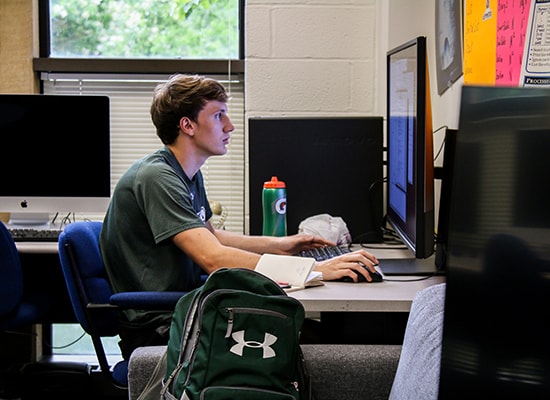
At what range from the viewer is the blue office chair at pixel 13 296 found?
2.55 m

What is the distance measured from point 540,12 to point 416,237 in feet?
1.79

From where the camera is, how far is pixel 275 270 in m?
1.85

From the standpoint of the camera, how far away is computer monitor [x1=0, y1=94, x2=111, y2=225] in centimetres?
301

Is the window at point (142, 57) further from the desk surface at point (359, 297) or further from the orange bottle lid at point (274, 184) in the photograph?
the desk surface at point (359, 297)

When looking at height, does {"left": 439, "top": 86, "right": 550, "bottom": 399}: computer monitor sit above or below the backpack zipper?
above

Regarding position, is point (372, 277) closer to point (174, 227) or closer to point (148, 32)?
point (174, 227)

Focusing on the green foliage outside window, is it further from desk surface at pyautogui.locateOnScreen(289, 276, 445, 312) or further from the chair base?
desk surface at pyautogui.locateOnScreen(289, 276, 445, 312)

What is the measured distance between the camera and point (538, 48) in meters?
1.56

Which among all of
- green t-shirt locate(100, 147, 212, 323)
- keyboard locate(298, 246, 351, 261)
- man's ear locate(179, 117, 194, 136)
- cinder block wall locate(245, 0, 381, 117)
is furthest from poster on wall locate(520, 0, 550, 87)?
cinder block wall locate(245, 0, 381, 117)

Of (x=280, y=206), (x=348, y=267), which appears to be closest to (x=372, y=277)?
(x=348, y=267)

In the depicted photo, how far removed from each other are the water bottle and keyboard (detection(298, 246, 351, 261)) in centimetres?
27

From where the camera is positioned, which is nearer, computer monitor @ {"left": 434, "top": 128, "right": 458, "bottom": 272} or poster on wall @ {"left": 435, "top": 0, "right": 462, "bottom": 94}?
computer monitor @ {"left": 434, "top": 128, "right": 458, "bottom": 272}

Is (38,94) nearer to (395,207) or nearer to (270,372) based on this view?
(395,207)

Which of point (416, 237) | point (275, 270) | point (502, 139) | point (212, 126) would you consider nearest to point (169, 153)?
point (212, 126)
